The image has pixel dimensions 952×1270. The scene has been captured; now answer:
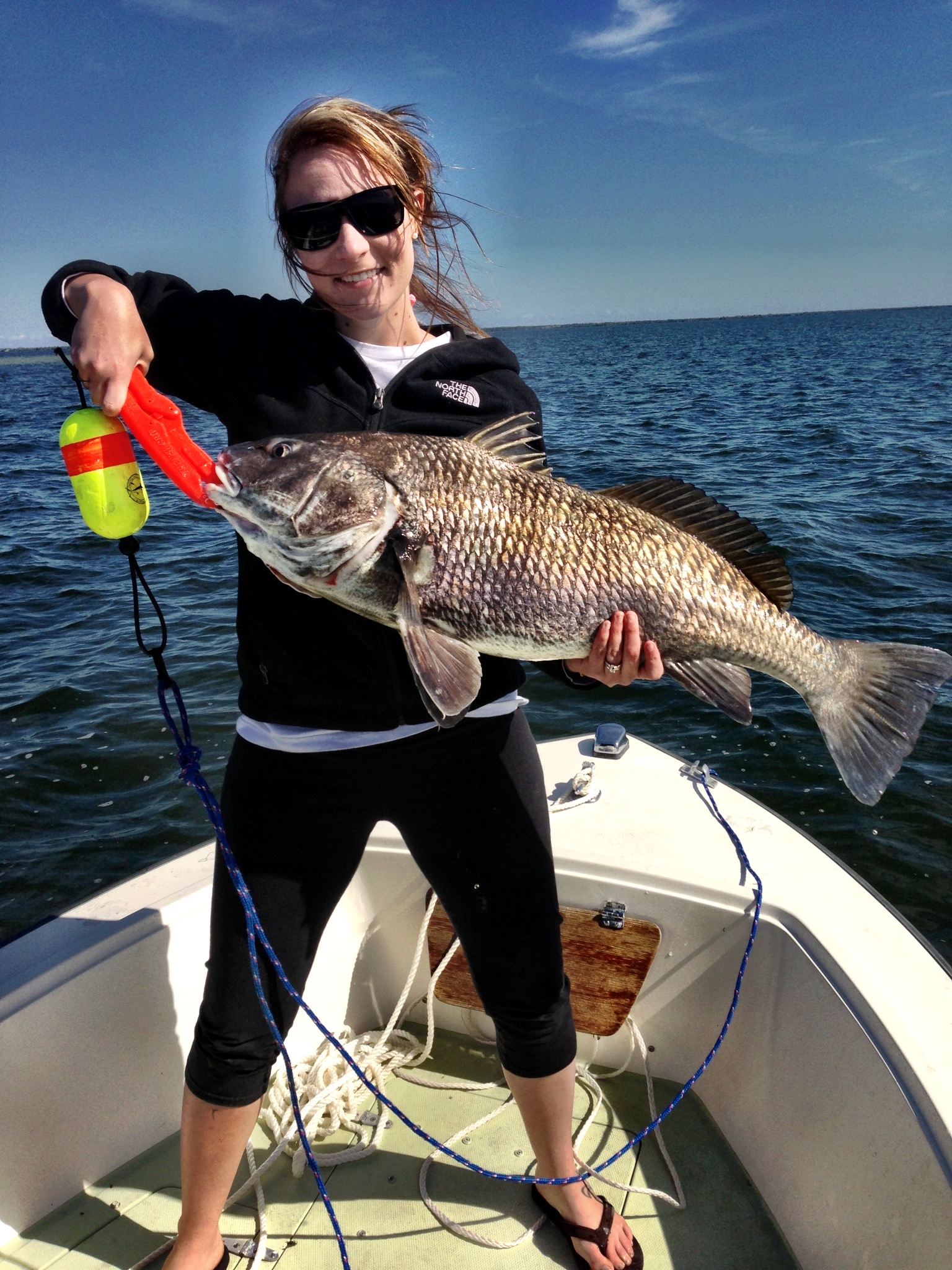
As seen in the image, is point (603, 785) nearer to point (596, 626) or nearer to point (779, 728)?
point (596, 626)

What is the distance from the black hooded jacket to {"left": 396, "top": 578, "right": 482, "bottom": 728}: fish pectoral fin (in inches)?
6.1

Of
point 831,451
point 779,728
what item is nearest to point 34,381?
point 831,451

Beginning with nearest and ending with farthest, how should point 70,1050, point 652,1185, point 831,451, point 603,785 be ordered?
point 70,1050, point 652,1185, point 603,785, point 831,451

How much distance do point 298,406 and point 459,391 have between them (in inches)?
18.8

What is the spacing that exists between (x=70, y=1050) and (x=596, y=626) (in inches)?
86.4

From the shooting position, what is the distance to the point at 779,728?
7957 millimetres

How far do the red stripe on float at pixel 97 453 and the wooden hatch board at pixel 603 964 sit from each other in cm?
225

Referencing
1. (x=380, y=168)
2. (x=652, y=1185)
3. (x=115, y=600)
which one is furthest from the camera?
(x=115, y=600)

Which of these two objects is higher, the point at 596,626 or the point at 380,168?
the point at 380,168

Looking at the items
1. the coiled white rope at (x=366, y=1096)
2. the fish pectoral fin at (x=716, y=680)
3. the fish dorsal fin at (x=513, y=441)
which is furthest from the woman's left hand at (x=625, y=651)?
the coiled white rope at (x=366, y=1096)

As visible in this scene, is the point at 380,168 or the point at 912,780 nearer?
the point at 380,168

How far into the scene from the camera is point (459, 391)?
2518 millimetres

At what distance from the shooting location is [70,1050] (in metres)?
2.75

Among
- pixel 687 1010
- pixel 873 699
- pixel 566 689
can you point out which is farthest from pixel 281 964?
pixel 566 689
